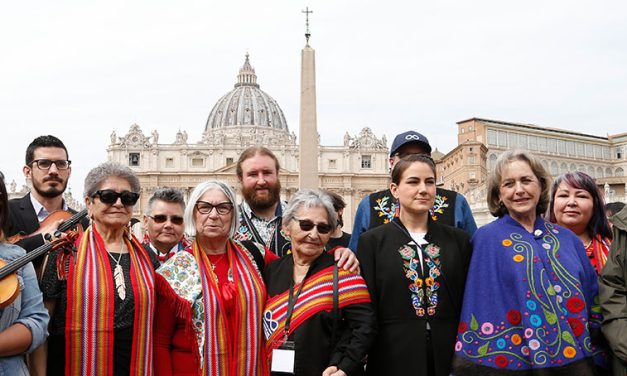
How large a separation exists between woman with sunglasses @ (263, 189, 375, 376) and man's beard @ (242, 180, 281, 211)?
0.85 metres

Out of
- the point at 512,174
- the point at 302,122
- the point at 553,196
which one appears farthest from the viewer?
the point at 302,122

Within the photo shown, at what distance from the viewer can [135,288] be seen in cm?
319

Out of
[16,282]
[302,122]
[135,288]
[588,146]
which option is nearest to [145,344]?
[135,288]

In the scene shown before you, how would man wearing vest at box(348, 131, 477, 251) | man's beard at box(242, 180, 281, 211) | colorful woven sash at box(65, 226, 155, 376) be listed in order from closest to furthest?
colorful woven sash at box(65, 226, 155, 376)
man wearing vest at box(348, 131, 477, 251)
man's beard at box(242, 180, 281, 211)

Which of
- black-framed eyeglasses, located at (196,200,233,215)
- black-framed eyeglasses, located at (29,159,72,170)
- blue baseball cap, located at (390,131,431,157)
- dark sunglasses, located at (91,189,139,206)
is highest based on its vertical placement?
blue baseball cap, located at (390,131,431,157)

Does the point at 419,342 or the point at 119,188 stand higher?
the point at 119,188

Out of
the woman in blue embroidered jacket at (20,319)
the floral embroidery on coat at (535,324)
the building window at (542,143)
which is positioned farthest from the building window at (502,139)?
the woman in blue embroidered jacket at (20,319)

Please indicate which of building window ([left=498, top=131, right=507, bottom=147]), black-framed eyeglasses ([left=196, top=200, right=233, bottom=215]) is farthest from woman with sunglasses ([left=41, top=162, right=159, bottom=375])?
building window ([left=498, top=131, right=507, bottom=147])

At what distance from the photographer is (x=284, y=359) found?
3.12 meters

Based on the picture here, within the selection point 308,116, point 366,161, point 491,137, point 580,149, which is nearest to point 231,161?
point 366,161

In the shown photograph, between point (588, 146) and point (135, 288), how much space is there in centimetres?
6095

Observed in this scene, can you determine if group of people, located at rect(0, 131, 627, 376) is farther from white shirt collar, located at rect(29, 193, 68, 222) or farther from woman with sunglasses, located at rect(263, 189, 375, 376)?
white shirt collar, located at rect(29, 193, 68, 222)

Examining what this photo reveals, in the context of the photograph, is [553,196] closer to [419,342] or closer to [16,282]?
[419,342]

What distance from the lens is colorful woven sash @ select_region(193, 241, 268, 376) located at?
10.6ft
